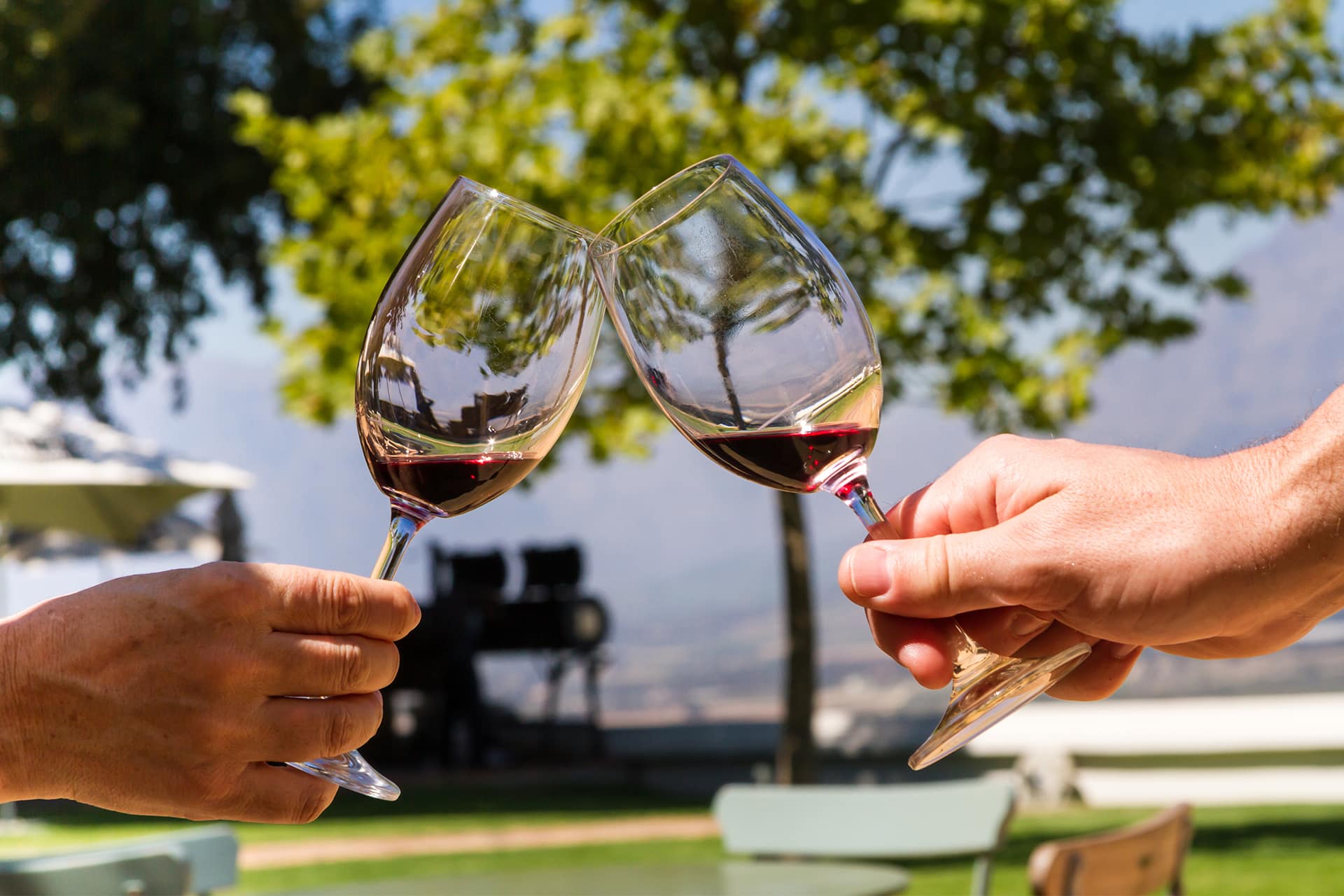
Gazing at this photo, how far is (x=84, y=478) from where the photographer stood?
10125mm

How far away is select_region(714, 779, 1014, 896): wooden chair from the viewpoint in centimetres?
326

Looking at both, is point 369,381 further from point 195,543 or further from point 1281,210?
point 195,543

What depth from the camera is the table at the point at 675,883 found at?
253 cm

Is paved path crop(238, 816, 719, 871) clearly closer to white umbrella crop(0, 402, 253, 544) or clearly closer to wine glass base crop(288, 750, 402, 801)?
white umbrella crop(0, 402, 253, 544)

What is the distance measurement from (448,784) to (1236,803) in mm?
7208

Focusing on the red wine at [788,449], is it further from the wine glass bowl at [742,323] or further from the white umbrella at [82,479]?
the white umbrella at [82,479]

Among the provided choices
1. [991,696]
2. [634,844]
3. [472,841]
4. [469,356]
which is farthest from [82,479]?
[991,696]

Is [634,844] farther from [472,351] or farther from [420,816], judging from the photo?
[472,351]

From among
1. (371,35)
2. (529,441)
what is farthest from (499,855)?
(529,441)

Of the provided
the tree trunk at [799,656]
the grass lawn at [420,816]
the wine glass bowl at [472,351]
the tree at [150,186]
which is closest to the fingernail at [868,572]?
the wine glass bowl at [472,351]

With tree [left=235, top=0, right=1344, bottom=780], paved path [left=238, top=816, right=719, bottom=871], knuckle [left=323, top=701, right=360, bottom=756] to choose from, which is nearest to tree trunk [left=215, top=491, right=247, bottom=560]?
paved path [left=238, top=816, right=719, bottom=871]

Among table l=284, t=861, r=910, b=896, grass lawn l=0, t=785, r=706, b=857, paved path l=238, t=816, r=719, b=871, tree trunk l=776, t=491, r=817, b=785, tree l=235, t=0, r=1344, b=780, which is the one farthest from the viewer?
grass lawn l=0, t=785, r=706, b=857

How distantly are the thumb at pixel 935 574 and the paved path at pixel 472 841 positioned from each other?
307 inches

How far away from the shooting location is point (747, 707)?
2625cm
